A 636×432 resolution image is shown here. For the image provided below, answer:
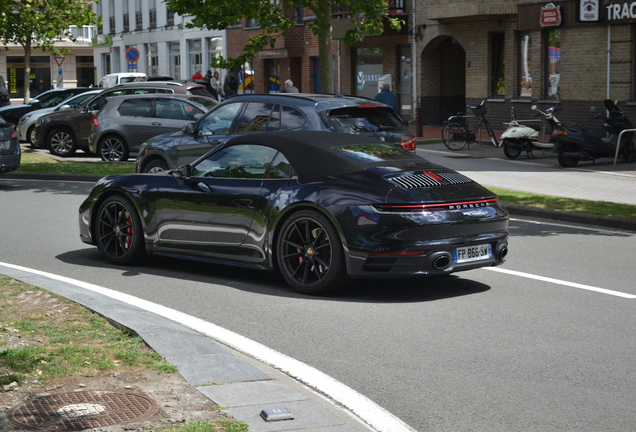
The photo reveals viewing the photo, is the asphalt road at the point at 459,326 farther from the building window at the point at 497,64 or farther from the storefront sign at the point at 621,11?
the building window at the point at 497,64

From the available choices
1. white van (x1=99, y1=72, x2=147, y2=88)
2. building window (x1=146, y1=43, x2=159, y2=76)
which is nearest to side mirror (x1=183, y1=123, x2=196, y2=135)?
white van (x1=99, y1=72, x2=147, y2=88)

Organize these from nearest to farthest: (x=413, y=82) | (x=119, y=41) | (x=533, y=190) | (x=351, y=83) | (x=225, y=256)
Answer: (x=225, y=256)
(x=533, y=190)
(x=413, y=82)
(x=351, y=83)
(x=119, y=41)

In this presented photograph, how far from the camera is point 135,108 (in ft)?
70.8

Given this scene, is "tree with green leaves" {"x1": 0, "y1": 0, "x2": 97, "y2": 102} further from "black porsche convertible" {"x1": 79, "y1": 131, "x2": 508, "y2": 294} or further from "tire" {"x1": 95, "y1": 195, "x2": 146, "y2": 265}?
"black porsche convertible" {"x1": 79, "y1": 131, "x2": 508, "y2": 294}

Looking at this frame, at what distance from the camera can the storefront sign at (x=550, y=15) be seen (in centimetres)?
2775

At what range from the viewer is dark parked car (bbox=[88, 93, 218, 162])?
842 inches

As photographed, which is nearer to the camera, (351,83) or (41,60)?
(351,83)

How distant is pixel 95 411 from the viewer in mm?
4789

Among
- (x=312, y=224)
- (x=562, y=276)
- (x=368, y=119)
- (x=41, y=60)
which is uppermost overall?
(x=41, y=60)

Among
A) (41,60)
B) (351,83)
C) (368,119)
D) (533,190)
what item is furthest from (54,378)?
(41,60)

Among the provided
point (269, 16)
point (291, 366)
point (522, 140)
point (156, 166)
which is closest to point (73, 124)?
point (269, 16)

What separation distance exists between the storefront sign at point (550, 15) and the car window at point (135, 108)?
1255cm

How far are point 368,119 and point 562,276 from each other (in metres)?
4.80

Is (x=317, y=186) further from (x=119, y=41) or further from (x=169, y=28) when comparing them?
(x=119, y=41)
